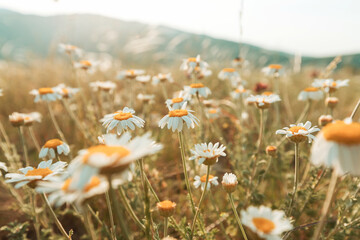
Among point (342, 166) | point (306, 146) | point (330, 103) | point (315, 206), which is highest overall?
point (342, 166)

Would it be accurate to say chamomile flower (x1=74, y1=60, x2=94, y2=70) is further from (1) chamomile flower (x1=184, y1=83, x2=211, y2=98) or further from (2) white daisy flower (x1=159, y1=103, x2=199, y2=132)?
(2) white daisy flower (x1=159, y1=103, x2=199, y2=132)

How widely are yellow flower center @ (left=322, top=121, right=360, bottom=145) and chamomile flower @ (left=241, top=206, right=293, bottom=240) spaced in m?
0.33

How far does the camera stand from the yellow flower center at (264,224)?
98cm

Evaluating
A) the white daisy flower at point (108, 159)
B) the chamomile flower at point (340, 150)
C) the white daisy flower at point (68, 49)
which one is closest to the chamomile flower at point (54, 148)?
the white daisy flower at point (108, 159)

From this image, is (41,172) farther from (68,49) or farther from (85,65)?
(68,49)

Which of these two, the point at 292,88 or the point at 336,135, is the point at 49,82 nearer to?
the point at 292,88

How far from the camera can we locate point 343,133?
866mm

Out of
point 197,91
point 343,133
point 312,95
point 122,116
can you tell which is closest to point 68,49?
point 197,91

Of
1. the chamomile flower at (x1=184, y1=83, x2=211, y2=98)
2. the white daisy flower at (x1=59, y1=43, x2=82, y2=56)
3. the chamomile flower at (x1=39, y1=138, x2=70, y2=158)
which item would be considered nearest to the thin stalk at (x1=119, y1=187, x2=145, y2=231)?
the chamomile flower at (x1=39, y1=138, x2=70, y2=158)

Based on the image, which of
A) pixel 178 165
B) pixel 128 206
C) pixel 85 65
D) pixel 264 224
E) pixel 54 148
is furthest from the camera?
pixel 85 65

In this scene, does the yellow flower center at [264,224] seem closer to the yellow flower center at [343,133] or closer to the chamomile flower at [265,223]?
the chamomile flower at [265,223]

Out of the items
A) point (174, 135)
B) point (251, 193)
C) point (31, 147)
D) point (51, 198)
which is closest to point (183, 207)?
point (251, 193)

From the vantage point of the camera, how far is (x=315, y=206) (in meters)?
2.58

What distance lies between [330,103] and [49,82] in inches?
182
